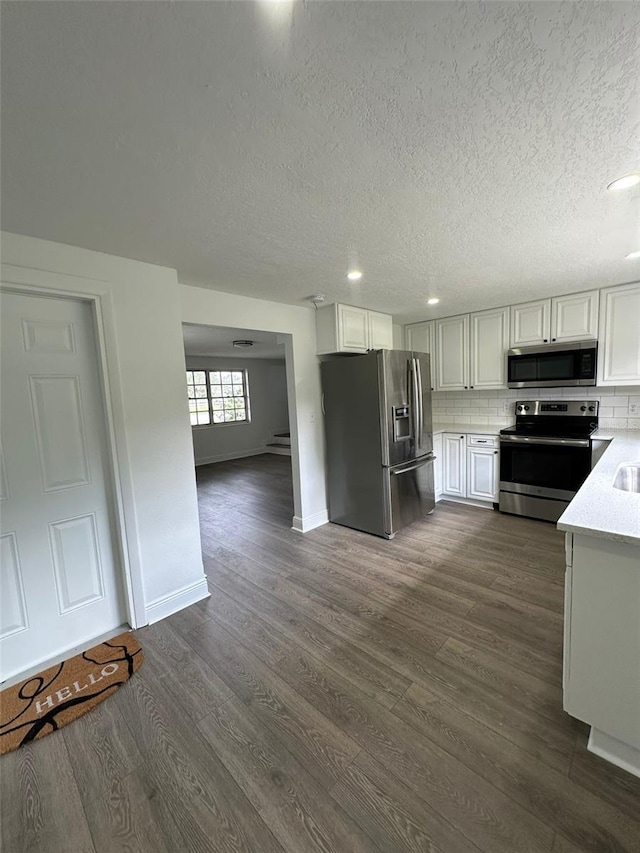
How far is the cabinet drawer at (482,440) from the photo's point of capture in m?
3.82

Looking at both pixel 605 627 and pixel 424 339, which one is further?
pixel 424 339

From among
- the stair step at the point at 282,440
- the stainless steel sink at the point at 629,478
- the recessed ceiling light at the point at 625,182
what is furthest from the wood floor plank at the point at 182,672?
the stair step at the point at 282,440

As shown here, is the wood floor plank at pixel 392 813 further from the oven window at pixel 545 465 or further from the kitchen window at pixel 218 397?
the kitchen window at pixel 218 397

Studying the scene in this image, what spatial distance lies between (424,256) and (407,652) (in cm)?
245

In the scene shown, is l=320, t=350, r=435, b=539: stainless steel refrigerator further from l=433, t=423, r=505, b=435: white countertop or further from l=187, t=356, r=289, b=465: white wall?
l=187, t=356, r=289, b=465: white wall

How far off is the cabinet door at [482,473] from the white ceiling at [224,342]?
2.65 meters

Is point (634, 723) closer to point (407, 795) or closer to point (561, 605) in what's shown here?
point (407, 795)

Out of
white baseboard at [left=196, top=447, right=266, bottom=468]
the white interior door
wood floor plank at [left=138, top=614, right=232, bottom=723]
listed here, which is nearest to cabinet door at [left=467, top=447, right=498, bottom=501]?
wood floor plank at [left=138, top=614, right=232, bottom=723]

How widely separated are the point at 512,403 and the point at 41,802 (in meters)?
4.71

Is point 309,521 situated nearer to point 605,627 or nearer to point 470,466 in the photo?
point 470,466

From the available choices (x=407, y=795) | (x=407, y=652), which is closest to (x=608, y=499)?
(x=407, y=652)

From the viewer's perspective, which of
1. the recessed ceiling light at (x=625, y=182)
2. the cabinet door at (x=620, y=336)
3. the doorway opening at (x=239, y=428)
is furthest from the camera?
the doorway opening at (x=239, y=428)

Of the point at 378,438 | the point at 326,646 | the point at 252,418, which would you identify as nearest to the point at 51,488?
the point at 326,646

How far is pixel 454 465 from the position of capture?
4184 mm
